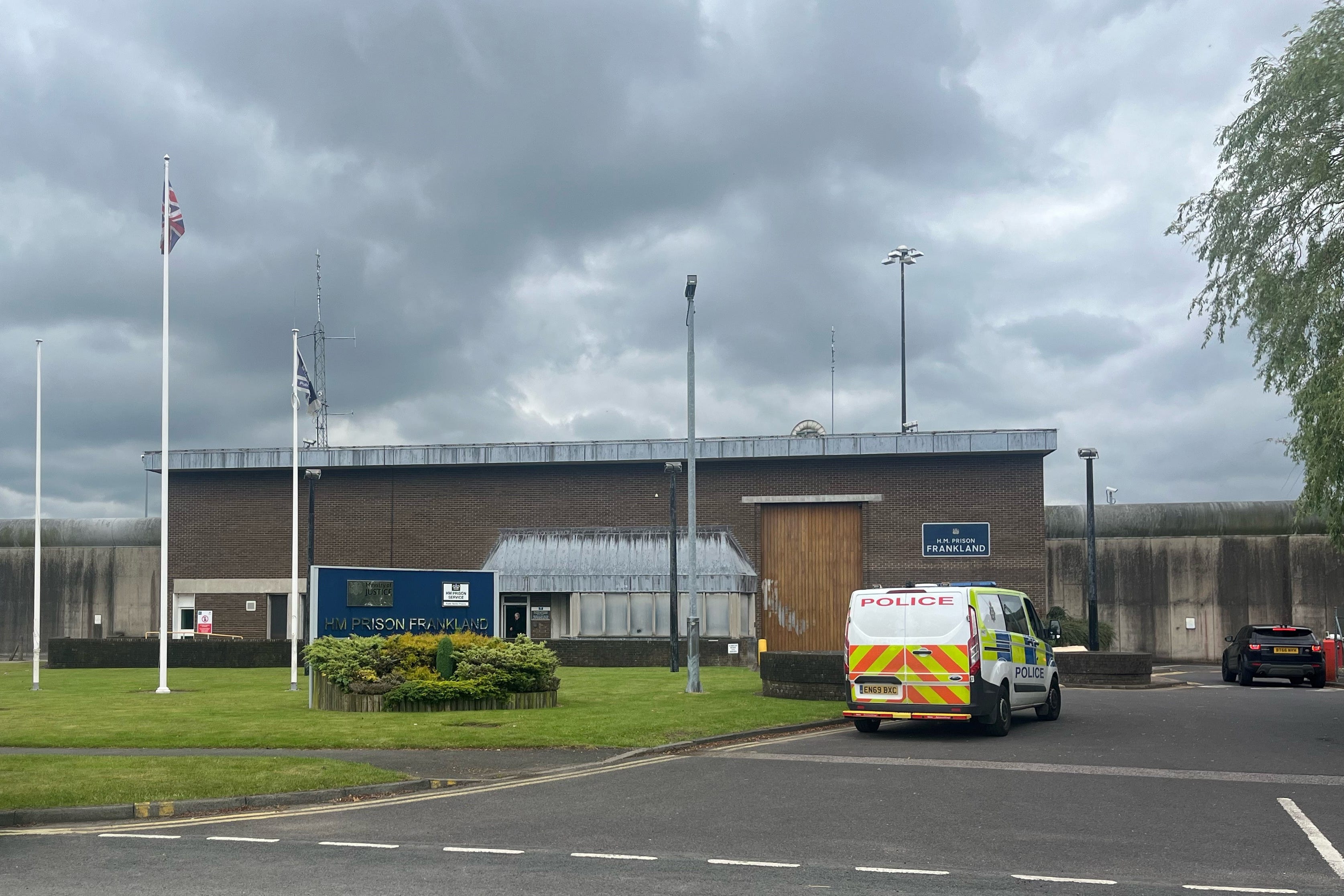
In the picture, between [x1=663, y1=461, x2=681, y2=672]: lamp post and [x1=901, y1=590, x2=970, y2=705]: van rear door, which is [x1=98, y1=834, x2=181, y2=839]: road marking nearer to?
[x1=901, y1=590, x2=970, y2=705]: van rear door

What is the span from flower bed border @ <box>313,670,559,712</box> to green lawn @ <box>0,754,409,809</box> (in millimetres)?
6392

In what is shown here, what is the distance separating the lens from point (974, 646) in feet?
55.0

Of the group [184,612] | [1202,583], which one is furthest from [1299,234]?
[184,612]

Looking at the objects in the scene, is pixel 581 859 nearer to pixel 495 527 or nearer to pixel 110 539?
pixel 495 527

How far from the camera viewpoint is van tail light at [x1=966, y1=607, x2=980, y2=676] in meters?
16.7

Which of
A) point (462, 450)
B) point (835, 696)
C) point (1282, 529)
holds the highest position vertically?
point (462, 450)

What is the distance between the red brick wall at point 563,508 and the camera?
41.5 metres

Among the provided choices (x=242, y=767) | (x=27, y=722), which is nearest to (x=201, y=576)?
(x=27, y=722)

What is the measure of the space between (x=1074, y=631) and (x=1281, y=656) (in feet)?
32.8

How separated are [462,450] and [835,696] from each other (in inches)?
982

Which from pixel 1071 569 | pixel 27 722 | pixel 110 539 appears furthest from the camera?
pixel 110 539

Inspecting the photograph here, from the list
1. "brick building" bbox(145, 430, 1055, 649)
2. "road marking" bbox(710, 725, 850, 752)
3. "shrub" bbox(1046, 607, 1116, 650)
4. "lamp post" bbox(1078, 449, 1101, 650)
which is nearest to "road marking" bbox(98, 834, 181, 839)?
"road marking" bbox(710, 725, 850, 752)

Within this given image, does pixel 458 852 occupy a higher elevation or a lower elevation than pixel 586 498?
lower

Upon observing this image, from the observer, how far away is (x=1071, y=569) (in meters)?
45.9
